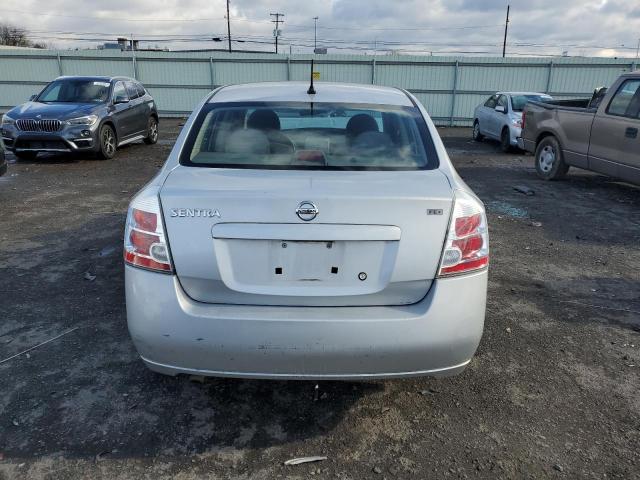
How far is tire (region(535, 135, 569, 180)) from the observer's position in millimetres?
9492

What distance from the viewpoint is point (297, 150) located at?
9.91ft

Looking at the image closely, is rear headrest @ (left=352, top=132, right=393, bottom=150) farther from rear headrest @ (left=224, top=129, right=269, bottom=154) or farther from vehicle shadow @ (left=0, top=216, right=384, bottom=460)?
vehicle shadow @ (left=0, top=216, right=384, bottom=460)

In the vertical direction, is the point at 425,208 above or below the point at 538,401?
above

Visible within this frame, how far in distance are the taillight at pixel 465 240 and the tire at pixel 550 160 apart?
25.7ft

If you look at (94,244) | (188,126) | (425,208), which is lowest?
(94,244)

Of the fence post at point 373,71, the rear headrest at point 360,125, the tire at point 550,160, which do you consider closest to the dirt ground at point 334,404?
the rear headrest at point 360,125

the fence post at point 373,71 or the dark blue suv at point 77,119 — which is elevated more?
the fence post at point 373,71

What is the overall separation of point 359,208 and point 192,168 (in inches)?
39.3

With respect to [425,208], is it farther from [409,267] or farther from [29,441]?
[29,441]

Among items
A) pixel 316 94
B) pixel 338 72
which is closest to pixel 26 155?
pixel 316 94

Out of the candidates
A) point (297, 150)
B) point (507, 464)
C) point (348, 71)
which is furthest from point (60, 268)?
point (348, 71)

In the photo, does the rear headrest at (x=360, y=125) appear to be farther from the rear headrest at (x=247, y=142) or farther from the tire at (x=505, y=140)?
the tire at (x=505, y=140)

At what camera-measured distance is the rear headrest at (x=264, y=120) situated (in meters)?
3.21

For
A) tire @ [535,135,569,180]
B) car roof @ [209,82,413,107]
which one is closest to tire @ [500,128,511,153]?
tire @ [535,135,569,180]
